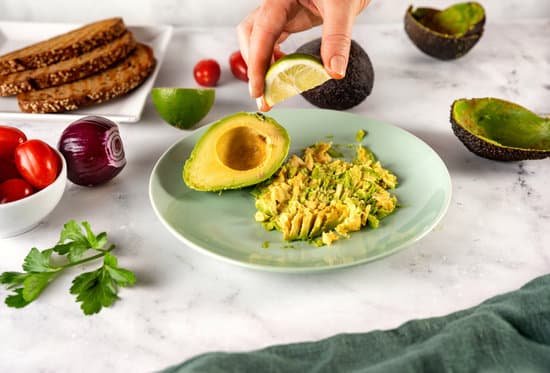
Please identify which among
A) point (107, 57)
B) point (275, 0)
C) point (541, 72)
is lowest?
point (541, 72)

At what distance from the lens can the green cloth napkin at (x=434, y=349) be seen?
3.07 feet

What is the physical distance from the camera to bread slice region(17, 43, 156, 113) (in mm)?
1562

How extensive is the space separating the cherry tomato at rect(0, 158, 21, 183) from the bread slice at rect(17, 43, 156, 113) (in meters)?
0.31

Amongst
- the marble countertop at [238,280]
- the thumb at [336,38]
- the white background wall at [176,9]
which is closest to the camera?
the marble countertop at [238,280]

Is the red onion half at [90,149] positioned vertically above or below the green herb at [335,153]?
above

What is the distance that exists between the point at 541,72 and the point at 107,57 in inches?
42.8

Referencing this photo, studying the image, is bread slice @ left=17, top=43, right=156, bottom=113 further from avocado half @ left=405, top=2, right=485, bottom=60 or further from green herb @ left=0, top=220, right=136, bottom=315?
avocado half @ left=405, top=2, right=485, bottom=60

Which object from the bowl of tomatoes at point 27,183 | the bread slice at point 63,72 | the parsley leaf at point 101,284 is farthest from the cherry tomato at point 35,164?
the bread slice at point 63,72

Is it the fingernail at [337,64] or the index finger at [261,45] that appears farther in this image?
the index finger at [261,45]

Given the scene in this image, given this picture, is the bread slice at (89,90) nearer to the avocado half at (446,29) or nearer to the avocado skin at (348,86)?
the avocado skin at (348,86)

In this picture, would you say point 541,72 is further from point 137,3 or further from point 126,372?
point 126,372

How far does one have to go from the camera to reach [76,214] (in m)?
1.32

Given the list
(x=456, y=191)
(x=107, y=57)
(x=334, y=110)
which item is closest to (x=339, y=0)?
(x=334, y=110)

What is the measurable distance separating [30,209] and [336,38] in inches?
23.9
